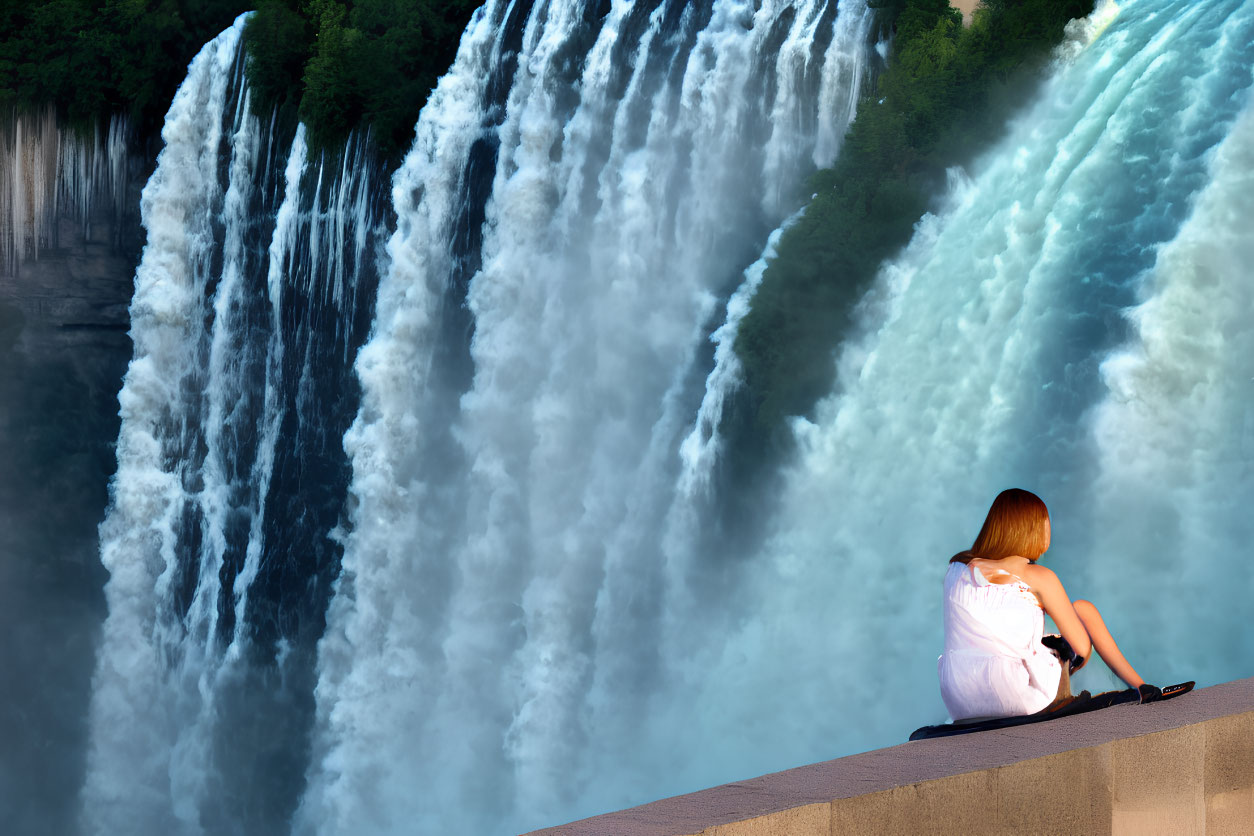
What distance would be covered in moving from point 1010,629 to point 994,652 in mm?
84

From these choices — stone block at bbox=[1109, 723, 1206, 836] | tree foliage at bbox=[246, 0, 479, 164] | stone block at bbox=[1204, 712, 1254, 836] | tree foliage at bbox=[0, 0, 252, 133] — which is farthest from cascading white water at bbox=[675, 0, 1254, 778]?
tree foliage at bbox=[0, 0, 252, 133]

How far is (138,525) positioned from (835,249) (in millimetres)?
11821

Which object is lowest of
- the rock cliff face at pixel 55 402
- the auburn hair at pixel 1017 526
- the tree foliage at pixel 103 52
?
the rock cliff face at pixel 55 402

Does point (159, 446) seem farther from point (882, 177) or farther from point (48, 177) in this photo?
point (882, 177)

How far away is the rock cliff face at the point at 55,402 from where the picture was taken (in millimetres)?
21750

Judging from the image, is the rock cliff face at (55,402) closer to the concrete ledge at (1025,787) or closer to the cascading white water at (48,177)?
the cascading white water at (48,177)

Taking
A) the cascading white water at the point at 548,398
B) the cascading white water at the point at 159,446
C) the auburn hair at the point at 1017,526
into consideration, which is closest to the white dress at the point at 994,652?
the auburn hair at the point at 1017,526

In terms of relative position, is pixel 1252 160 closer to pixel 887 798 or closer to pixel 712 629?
pixel 712 629

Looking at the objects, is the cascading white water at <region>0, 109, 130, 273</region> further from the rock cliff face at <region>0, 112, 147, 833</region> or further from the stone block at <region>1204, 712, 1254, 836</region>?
Answer: the stone block at <region>1204, 712, 1254, 836</region>

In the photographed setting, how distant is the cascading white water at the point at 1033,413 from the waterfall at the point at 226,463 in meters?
7.84

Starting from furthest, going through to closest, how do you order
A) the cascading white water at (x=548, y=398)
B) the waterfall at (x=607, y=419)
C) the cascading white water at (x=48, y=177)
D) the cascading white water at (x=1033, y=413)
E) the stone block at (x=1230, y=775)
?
the cascading white water at (x=48, y=177) → the cascading white water at (x=548, y=398) → the waterfall at (x=607, y=419) → the cascading white water at (x=1033, y=413) → the stone block at (x=1230, y=775)

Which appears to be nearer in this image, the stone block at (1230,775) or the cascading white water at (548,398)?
the stone block at (1230,775)

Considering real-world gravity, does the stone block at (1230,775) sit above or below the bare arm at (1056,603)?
below

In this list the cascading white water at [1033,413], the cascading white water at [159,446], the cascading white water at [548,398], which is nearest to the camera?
the cascading white water at [1033,413]
